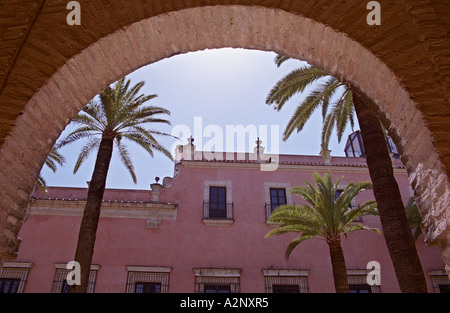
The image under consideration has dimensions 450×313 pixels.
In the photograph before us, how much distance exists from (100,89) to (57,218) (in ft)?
44.3

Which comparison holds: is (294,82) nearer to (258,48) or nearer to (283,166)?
(258,48)

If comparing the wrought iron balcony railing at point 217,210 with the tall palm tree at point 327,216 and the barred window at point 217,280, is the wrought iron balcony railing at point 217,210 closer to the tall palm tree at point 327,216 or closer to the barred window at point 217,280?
the barred window at point 217,280

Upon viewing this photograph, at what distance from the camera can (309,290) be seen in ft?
47.5

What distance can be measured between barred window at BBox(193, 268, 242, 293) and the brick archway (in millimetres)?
12250

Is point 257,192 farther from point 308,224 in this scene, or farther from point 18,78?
point 18,78

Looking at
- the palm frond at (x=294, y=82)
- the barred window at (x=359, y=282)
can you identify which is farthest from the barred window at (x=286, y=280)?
the palm frond at (x=294, y=82)

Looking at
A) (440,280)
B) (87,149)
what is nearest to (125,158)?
(87,149)

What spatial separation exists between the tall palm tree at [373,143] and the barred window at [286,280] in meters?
5.79

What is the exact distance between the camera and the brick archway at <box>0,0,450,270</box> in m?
2.59

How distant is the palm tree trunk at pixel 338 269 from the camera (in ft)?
36.4

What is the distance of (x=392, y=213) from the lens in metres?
7.24

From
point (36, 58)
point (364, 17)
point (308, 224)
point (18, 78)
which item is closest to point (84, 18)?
point (36, 58)

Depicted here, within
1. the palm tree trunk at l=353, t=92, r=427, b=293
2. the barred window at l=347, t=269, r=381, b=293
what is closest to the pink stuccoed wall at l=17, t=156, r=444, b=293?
the barred window at l=347, t=269, r=381, b=293

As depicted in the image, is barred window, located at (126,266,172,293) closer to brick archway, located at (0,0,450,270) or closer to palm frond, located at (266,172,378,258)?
palm frond, located at (266,172,378,258)
